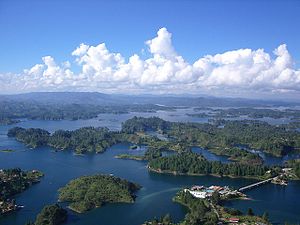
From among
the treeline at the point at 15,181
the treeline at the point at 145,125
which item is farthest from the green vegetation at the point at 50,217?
the treeline at the point at 145,125

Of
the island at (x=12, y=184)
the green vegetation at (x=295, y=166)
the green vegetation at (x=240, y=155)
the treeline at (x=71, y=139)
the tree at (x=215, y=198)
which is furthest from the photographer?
the treeline at (x=71, y=139)

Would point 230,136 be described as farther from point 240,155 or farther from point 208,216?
point 208,216

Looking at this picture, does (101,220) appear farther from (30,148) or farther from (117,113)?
(117,113)

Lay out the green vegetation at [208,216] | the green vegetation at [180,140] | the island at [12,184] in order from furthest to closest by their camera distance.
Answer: the green vegetation at [180,140] < the island at [12,184] < the green vegetation at [208,216]

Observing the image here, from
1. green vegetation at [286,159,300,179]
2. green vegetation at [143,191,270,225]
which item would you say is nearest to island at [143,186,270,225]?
green vegetation at [143,191,270,225]

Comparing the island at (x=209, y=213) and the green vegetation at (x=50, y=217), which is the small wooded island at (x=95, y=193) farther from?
the island at (x=209, y=213)
